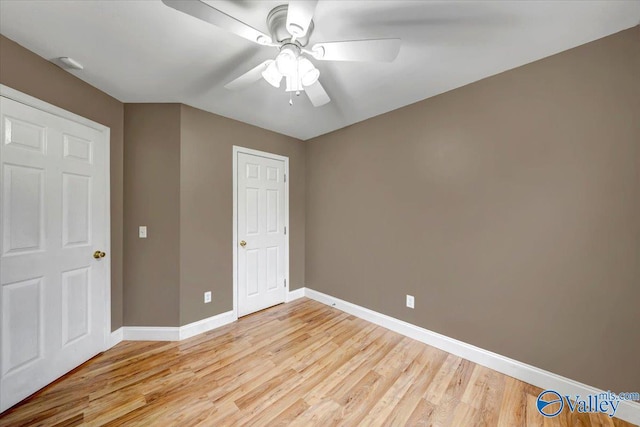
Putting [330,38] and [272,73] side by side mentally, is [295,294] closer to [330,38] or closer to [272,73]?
[272,73]

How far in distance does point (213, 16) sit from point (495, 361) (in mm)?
2962

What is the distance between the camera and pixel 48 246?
1.77 meters

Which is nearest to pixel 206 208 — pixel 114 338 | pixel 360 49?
pixel 114 338

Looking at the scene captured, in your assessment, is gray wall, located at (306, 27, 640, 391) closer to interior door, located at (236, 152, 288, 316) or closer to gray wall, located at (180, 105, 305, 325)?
interior door, located at (236, 152, 288, 316)

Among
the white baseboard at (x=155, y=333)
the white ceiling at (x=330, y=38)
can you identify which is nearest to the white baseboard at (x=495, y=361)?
the white baseboard at (x=155, y=333)

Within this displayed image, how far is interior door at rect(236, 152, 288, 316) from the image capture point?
2893 mm

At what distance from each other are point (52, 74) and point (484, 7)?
2.98m

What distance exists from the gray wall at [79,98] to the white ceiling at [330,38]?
0.09m

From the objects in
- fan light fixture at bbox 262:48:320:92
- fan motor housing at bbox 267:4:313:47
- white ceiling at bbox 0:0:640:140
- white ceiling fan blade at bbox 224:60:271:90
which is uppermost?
white ceiling at bbox 0:0:640:140

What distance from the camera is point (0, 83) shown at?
1.49 m

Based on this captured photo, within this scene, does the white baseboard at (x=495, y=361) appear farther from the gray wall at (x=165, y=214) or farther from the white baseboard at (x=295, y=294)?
the gray wall at (x=165, y=214)

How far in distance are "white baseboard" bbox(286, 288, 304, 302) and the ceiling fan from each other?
2.75 meters

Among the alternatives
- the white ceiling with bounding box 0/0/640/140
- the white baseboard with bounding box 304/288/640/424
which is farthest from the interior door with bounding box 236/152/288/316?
the white baseboard with bounding box 304/288/640/424

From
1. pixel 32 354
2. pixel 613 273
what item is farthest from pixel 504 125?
pixel 32 354
